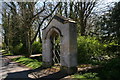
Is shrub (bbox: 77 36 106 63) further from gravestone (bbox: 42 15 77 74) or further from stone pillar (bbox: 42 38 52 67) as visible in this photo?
gravestone (bbox: 42 15 77 74)

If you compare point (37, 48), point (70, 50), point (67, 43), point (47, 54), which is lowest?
point (37, 48)

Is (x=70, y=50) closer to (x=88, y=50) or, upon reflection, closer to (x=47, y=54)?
(x=47, y=54)

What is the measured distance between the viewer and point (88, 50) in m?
12.0

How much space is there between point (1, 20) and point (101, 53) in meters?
22.8

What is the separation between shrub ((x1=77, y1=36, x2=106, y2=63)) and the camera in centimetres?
1161

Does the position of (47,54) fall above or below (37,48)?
above

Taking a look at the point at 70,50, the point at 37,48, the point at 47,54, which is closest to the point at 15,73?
the point at 47,54

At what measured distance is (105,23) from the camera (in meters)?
11.5

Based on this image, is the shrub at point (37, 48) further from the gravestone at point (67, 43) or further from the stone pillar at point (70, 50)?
the stone pillar at point (70, 50)

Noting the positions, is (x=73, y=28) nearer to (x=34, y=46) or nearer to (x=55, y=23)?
(x=55, y=23)

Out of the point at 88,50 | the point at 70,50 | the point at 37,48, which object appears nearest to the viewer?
the point at 70,50

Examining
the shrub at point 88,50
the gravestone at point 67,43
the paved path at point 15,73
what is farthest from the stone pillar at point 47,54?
the shrub at point 88,50

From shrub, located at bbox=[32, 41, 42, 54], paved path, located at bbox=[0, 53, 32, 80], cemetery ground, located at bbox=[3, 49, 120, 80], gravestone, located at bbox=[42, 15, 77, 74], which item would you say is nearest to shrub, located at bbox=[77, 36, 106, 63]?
cemetery ground, located at bbox=[3, 49, 120, 80]

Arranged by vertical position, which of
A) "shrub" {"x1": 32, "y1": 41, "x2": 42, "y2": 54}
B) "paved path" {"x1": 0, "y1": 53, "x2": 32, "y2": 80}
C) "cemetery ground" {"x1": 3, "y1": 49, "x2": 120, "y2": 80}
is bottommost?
"paved path" {"x1": 0, "y1": 53, "x2": 32, "y2": 80}
